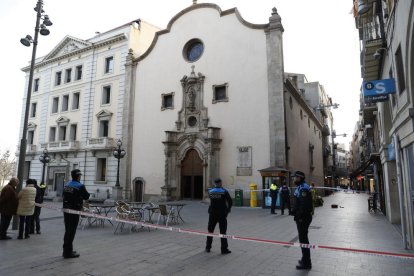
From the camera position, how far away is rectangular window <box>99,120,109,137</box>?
94.1 ft

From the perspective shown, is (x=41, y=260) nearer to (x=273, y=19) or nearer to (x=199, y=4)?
(x=273, y=19)

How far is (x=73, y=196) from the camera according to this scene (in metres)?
6.77

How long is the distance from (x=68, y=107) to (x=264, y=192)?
2308 cm

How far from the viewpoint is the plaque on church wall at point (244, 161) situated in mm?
20656

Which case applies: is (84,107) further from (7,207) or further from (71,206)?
(71,206)

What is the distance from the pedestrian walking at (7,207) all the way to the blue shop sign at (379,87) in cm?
1032

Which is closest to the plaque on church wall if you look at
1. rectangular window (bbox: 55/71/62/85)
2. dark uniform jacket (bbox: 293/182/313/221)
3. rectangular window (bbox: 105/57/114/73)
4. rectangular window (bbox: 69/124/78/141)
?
dark uniform jacket (bbox: 293/182/313/221)

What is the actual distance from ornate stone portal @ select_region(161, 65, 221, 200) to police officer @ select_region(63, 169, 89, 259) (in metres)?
15.7

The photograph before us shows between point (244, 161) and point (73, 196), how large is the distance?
1513cm

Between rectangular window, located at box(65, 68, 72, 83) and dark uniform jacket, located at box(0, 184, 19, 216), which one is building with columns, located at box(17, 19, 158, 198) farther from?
dark uniform jacket, located at box(0, 184, 19, 216)

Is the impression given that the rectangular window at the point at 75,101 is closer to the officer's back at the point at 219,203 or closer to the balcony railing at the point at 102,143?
the balcony railing at the point at 102,143

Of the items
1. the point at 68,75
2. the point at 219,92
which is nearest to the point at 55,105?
the point at 68,75

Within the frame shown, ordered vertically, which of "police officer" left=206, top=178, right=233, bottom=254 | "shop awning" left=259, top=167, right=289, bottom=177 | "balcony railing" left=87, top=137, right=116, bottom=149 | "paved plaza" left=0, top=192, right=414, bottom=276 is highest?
"balcony railing" left=87, top=137, right=116, bottom=149

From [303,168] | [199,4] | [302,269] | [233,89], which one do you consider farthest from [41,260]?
[303,168]
